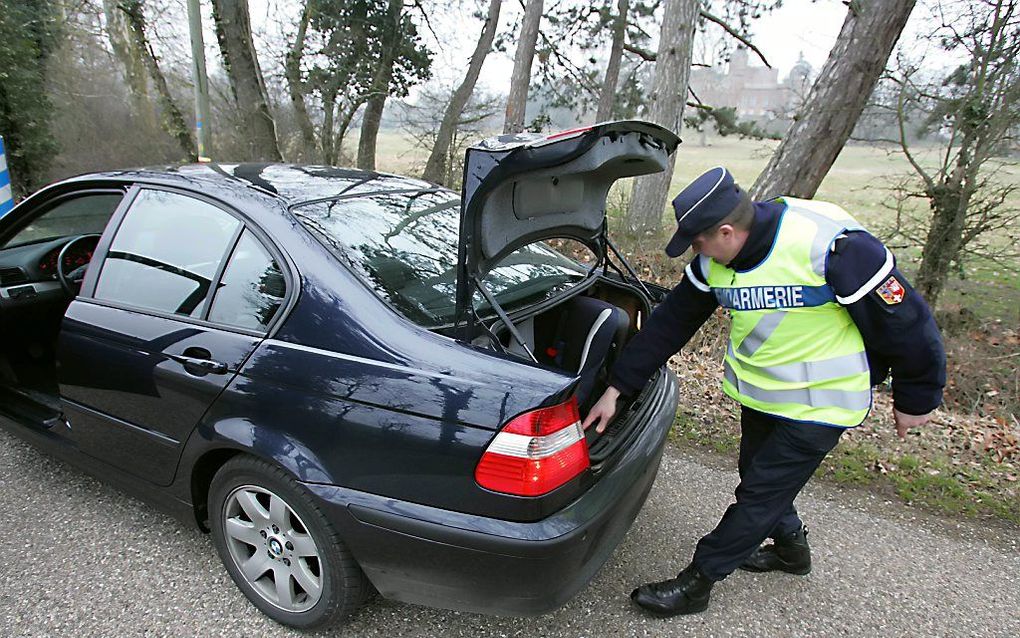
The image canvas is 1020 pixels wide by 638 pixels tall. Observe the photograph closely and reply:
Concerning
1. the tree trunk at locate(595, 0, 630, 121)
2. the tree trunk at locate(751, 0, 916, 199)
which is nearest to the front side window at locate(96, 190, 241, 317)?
the tree trunk at locate(751, 0, 916, 199)

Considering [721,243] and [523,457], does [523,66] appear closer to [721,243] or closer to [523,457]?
[721,243]

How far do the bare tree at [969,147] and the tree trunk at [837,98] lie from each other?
1.62 meters

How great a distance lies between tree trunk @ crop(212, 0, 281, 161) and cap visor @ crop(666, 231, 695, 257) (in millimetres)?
9229

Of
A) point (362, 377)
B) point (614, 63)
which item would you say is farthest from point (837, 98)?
point (614, 63)

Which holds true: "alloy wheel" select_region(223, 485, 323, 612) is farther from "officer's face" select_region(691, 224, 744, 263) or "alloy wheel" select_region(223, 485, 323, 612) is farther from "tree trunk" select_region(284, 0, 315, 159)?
"tree trunk" select_region(284, 0, 315, 159)

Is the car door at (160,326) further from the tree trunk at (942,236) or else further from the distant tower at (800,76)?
the distant tower at (800,76)

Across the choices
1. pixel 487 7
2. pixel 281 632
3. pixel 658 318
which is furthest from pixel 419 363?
pixel 487 7

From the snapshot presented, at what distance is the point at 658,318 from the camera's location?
2277 millimetres

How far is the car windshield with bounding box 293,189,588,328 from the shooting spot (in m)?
2.08

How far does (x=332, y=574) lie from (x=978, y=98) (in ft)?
27.2

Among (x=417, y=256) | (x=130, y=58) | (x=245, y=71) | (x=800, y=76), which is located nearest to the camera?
(x=417, y=256)

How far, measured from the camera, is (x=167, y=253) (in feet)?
7.84

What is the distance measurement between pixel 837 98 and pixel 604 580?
19.3 ft

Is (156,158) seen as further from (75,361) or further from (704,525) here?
(704,525)
